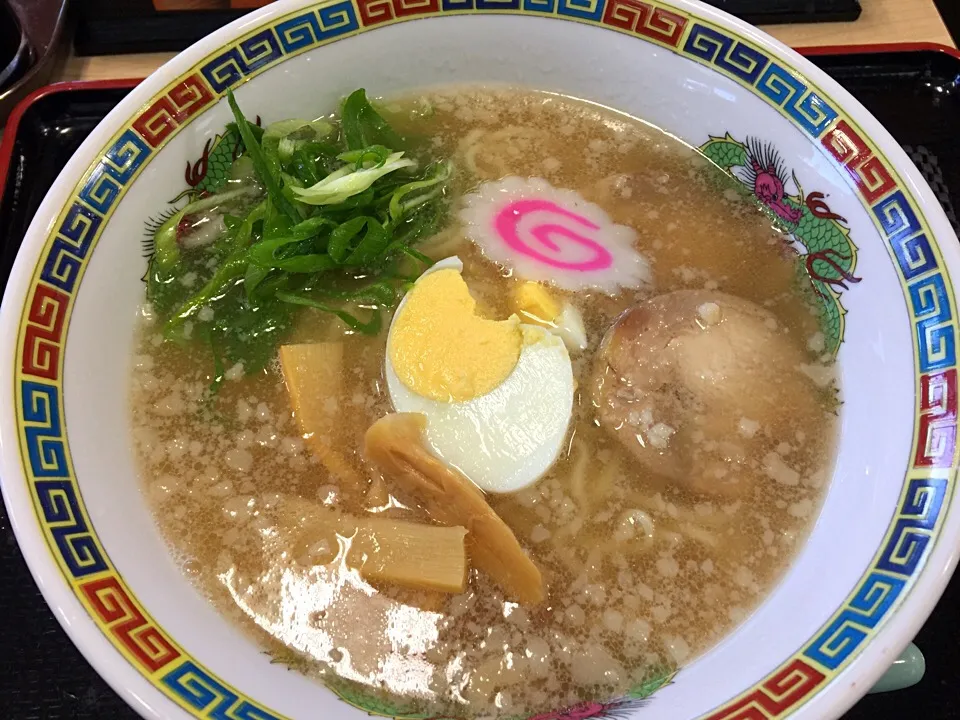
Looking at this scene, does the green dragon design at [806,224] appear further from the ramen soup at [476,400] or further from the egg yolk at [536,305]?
the egg yolk at [536,305]

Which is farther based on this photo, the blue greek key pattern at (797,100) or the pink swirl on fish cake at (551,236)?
the pink swirl on fish cake at (551,236)

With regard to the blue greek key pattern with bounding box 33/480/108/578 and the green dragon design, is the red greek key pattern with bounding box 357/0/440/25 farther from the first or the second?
the blue greek key pattern with bounding box 33/480/108/578

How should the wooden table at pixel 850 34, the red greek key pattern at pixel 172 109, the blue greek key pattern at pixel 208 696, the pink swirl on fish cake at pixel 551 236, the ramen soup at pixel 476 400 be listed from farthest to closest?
the wooden table at pixel 850 34, the pink swirl on fish cake at pixel 551 236, the red greek key pattern at pixel 172 109, the ramen soup at pixel 476 400, the blue greek key pattern at pixel 208 696

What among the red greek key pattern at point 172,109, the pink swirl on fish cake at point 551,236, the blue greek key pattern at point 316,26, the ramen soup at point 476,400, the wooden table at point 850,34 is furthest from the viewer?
the wooden table at point 850,34

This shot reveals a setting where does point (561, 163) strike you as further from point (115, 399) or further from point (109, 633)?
point (109, 633)

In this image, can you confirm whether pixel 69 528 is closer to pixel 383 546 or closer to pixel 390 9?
pixel 383 546

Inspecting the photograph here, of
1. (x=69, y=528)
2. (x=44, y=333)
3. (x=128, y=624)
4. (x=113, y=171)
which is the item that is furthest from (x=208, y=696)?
(x=113, y=171)

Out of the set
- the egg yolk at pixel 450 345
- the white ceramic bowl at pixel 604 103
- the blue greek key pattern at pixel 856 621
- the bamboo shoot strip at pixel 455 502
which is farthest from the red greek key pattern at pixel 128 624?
the blue greek key pattern at pixel 856 621

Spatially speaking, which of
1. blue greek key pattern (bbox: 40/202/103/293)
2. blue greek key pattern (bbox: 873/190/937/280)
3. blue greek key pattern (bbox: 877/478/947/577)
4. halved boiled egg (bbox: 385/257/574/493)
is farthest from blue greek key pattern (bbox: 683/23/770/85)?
blue greek key pattern (bbox: 40/202/103/293)

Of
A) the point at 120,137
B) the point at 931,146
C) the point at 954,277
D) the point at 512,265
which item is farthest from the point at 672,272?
the point at 120,137
